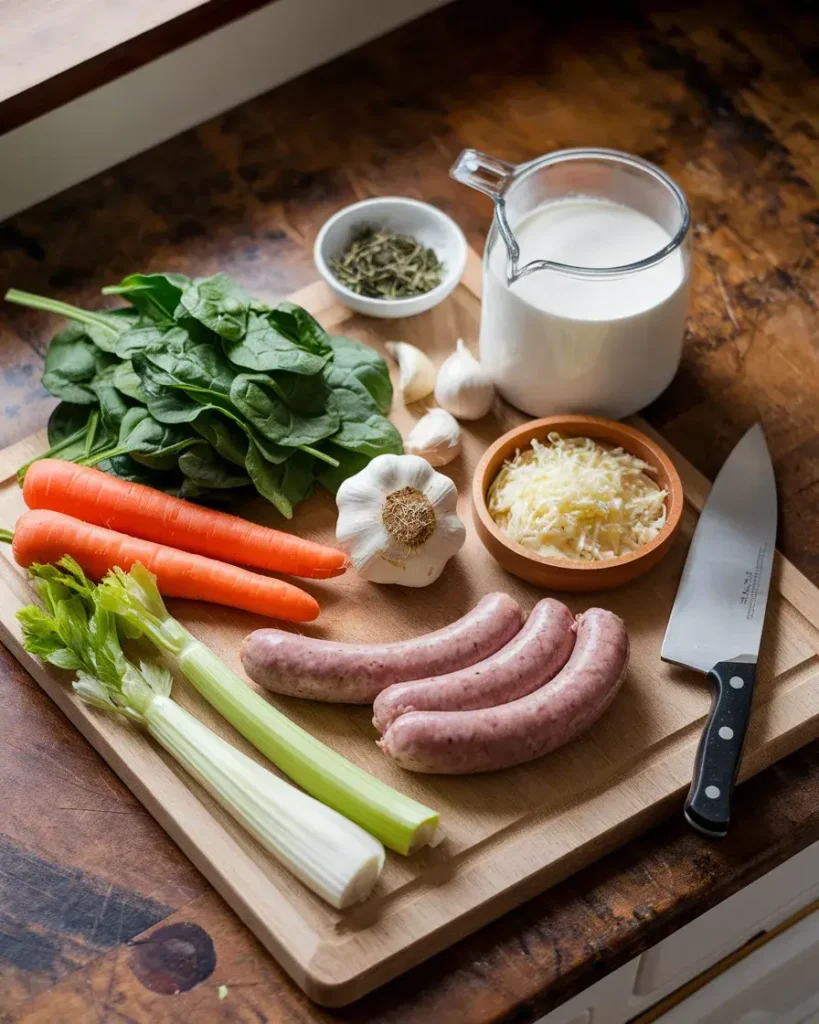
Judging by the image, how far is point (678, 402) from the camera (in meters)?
2.11

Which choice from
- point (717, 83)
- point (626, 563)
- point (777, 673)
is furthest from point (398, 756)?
point (717, 83)

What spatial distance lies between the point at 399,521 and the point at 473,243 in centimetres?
77

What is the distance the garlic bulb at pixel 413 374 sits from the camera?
6.73 feet

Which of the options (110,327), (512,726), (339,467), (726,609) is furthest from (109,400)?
(726,609)

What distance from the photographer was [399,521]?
180 centimetres

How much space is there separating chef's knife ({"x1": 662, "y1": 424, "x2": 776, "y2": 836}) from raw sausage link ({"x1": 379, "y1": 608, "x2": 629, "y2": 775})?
147 mm

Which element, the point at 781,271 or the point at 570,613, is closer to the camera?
the point at 570,613

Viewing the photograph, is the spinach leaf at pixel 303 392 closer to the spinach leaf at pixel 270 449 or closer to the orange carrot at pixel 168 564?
the spinach leaf at pixel 270 449

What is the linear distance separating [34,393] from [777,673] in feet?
4.38

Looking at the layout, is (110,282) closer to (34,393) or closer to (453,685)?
(34,393)

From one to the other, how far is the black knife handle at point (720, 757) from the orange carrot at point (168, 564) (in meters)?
0.60

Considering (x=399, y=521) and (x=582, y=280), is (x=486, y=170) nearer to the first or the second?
(x=582, y=280)

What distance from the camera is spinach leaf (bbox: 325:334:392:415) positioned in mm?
1963

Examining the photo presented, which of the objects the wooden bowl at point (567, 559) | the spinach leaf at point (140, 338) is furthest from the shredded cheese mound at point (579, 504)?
the spinach leaf at point (140, 338)
